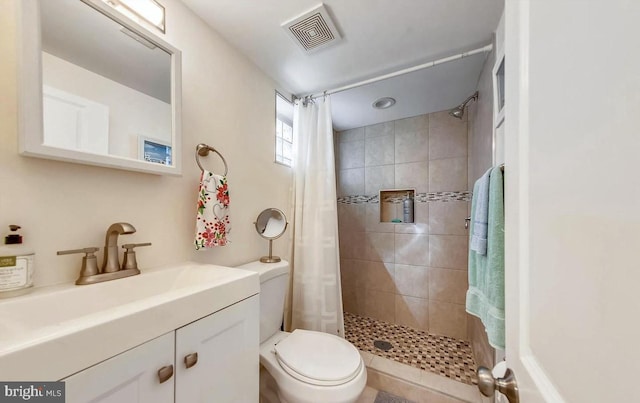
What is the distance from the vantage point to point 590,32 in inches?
10.0

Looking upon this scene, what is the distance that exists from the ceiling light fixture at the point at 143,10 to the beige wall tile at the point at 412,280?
2.44m

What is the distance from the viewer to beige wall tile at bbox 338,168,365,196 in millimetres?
2521

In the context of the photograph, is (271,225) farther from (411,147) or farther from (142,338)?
(411,147)

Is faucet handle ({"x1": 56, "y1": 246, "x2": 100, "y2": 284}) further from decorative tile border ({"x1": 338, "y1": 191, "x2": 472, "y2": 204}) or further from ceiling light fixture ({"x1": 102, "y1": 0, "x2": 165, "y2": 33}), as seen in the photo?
decorative tile border ({"x1": 338, "y1": 191, "x2": 472, "y2": 204})

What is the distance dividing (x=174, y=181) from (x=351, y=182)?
5.98ft

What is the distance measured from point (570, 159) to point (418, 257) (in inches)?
83.0

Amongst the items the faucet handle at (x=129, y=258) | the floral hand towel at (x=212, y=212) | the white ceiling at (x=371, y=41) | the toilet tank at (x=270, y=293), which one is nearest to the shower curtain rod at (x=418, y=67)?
the white ceiling at (x=371, y=41)

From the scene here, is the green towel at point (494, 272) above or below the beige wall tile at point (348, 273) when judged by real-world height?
above

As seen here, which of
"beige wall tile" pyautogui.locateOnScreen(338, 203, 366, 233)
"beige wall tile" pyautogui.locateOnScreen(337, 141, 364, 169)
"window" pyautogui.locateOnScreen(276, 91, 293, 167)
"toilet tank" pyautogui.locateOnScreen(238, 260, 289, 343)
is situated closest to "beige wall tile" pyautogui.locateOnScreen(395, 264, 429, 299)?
"beige wall tile" pyautogui.locateOnScreen(338, 203, 366, 233)

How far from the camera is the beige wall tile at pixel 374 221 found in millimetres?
2383

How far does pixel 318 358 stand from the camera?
45.0 inches

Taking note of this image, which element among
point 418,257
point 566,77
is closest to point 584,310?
point 566,77

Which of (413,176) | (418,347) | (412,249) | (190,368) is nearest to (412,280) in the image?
(412,249)

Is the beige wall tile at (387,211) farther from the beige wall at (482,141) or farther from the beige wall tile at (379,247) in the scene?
the beige wall at (482,141)
